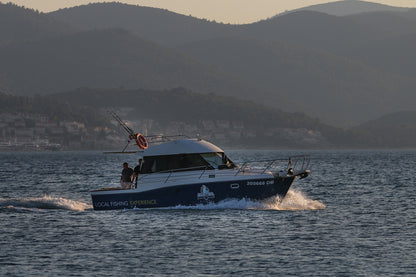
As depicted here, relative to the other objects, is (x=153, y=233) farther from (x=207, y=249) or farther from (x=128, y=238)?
(x=207, y=249)

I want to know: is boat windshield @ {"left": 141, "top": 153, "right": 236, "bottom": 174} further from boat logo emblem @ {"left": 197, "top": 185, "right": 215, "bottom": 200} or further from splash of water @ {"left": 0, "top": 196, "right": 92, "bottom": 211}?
splash of water @ {"left": 0, "top": 196, "right": 92, "bottom": 211}

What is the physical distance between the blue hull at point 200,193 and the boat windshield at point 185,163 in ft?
4.81

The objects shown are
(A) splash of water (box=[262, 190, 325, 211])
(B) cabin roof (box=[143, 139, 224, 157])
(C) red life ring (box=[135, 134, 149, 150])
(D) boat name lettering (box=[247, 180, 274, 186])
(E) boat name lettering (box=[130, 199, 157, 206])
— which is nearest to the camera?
(D) boat name lettering (box=[247, 180, 274, 186])

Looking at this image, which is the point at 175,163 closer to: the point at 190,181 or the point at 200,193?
the point at 190,181

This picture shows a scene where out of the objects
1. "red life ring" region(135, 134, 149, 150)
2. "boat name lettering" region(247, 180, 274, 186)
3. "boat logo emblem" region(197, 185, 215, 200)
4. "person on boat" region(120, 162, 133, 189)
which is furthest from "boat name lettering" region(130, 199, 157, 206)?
"boat name lettering" region(247, 180, 274, 186)

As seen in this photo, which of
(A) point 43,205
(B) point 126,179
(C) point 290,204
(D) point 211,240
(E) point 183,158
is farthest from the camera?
(A) point 43,205

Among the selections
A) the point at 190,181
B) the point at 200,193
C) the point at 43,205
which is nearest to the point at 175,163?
the point at 190,181

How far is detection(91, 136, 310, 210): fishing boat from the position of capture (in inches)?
1220

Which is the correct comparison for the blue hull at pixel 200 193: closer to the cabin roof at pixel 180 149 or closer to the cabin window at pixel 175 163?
the cabin window at pixel 175 163

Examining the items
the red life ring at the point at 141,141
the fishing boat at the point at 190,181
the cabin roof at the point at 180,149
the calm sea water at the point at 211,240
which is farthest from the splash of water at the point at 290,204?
the red life ring at the point at 141,141

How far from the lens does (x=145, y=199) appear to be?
3155cm

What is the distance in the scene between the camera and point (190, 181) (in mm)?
31047

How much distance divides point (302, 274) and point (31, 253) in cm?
919

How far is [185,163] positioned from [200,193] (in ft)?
6.87
